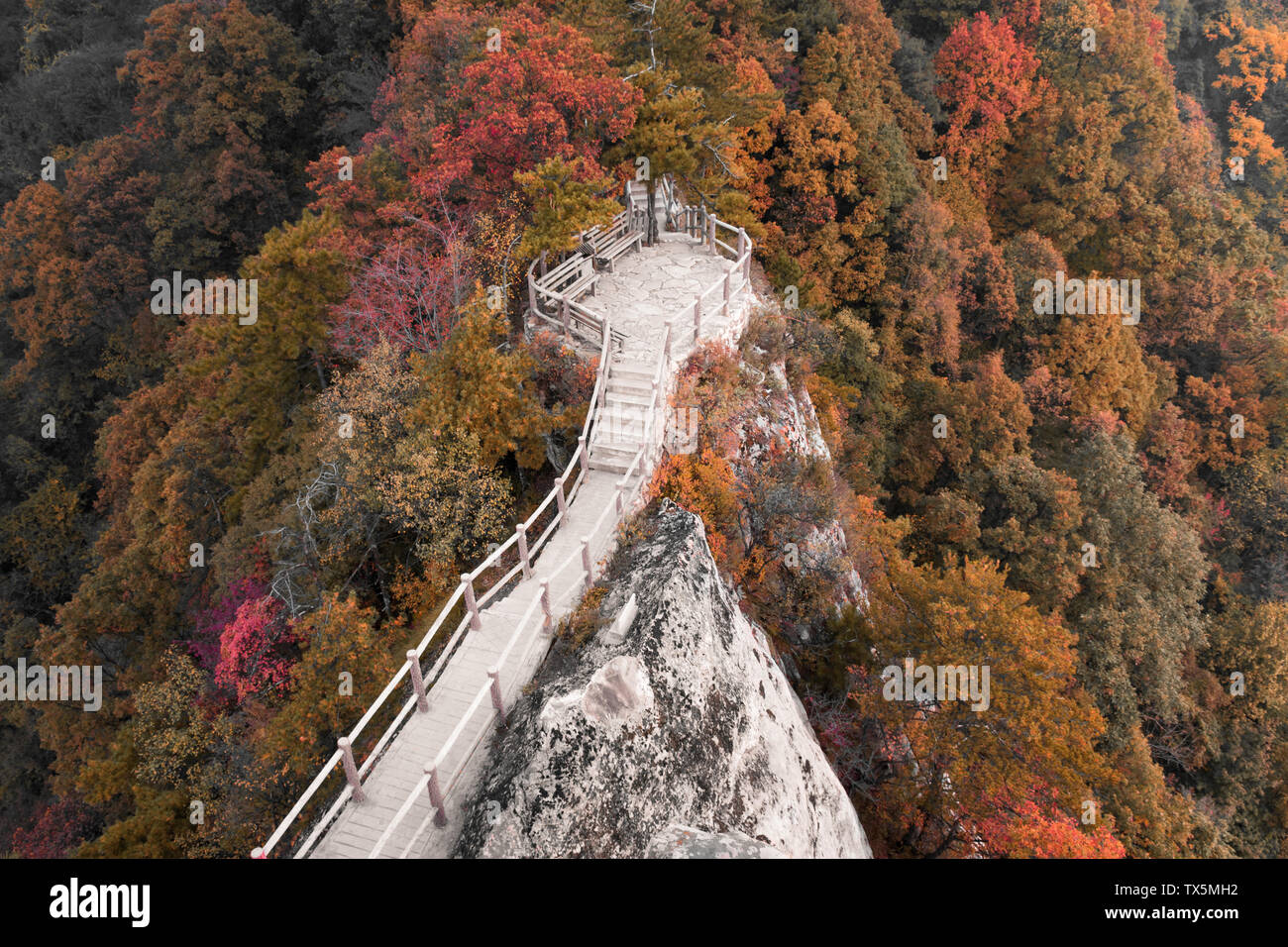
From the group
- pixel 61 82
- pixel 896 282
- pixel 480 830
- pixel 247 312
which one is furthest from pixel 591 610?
pixel 61 82

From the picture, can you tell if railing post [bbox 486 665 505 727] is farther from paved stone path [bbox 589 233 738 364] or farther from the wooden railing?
paved stone path [bbox 589 233 738 364]

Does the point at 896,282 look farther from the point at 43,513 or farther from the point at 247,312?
the point at 43,513

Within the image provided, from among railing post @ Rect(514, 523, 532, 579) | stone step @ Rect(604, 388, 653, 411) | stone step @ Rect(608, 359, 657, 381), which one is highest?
stone step @ Rect(608, 359, 657, 381)

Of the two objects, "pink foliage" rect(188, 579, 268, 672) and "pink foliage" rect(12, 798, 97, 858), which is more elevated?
"pink foliage" rect(188, 579, 268, 672)

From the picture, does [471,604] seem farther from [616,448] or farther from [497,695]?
[616,448]

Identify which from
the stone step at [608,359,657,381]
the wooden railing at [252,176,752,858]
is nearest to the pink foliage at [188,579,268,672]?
the wooden railing at [252,176,752,858]

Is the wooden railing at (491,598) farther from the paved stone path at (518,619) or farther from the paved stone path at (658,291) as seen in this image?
the paved stone path at (658,291)

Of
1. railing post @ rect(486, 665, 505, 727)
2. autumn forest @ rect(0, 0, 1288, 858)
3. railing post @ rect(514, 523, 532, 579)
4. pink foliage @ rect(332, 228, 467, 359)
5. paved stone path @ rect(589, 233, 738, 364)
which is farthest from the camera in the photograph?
pink foliage @ rect(332, 228, 467, 359)
